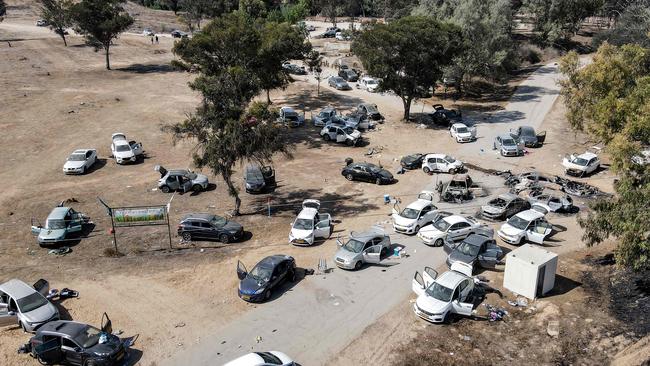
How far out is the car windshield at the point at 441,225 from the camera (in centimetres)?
2751

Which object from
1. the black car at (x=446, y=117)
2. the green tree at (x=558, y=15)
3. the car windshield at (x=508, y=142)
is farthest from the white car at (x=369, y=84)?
the green tree at (x=558, y=15)

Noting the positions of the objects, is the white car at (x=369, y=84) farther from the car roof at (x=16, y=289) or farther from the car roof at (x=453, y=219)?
the car roof at (x=16, y=289)

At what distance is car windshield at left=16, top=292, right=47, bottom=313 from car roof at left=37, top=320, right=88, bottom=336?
192 cm

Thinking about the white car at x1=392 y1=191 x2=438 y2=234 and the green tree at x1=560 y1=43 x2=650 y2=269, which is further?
the white car at x1=392 y1=191 x2=438 y2=234

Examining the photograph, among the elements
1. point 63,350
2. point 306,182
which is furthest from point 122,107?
point 63,350

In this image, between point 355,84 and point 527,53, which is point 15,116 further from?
point 527,53

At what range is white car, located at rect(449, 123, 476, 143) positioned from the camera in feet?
151

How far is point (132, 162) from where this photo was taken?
41.2 meters

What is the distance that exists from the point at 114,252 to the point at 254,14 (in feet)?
262

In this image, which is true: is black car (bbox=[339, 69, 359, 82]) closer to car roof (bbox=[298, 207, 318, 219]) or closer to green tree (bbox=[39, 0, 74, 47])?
car roof (bbox=[298, 207, 318, 219])

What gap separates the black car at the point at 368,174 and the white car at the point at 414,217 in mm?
6606

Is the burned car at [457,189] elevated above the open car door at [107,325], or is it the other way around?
the burned car at [457,189]

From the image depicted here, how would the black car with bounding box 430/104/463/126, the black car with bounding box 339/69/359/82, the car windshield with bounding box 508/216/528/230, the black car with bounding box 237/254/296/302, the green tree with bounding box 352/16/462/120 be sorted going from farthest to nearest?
the black car with bounding box 339/69/359/82
the black car with bounding box 430/104/463/126
the green tree with bounding box 352/16/462/120
the car windshield with bounding box 508/216/528/230
the black car with bounding box 237/254/296/302

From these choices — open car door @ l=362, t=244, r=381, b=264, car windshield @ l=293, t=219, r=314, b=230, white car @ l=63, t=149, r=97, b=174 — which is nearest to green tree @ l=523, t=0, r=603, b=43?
car windshield @ l=293, t=219, r=314, b=230
